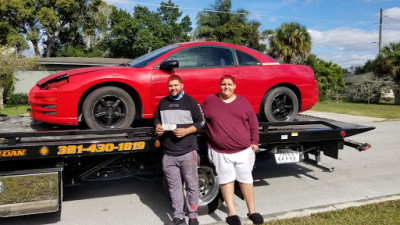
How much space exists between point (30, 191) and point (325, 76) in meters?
31.3

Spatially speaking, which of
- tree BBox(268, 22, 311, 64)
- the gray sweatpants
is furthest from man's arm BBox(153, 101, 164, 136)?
tree BBox(268, 22, 311, 64)

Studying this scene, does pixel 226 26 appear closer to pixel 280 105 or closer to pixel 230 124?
pixel 280 105

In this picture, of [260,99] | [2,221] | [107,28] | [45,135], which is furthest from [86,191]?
[107,28]

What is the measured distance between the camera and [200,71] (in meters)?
4.39

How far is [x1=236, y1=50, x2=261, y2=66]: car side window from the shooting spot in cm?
475

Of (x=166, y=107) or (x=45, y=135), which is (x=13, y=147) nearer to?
(x=45, y=135)

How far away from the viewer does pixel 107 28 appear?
41688 millimetres

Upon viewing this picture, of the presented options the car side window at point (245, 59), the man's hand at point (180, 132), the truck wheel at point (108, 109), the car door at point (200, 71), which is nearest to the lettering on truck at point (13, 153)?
the truck wheel at point (108, 109)

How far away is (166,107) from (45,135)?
131 centimetres

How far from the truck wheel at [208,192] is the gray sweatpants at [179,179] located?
46 cm

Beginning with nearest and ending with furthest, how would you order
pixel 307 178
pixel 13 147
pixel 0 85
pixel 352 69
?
pixel 13 147
pixel 307 178
pixel 0 85
pixel 352 69

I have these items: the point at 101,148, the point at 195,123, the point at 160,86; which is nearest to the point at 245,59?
the point at 160,86

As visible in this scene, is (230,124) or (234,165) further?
(234,165)

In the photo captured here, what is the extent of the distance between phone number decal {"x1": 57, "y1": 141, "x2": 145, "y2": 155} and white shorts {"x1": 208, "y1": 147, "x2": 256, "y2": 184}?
34.4 inches
